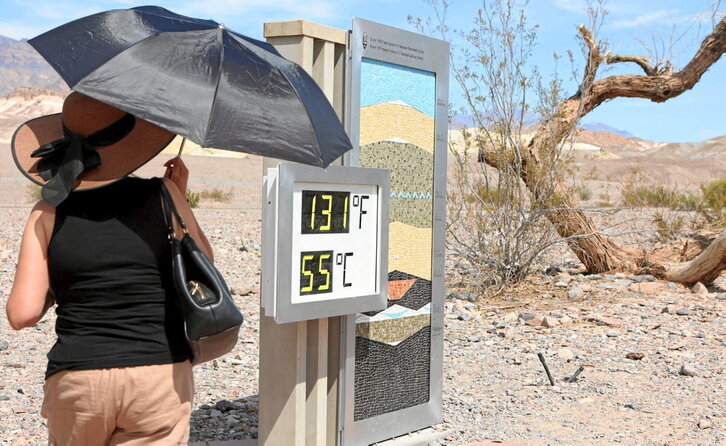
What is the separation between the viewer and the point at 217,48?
107 inches

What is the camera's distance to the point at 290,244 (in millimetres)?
3725

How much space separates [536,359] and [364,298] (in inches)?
125

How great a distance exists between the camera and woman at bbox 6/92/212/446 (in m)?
2.34

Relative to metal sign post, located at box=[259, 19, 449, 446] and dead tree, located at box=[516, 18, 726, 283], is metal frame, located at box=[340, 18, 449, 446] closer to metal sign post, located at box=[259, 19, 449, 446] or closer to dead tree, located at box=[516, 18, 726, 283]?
metal sign post, located at box=[259, 19, 449, 446]

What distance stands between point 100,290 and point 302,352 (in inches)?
70.2

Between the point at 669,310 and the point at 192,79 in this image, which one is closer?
the point at 192,79

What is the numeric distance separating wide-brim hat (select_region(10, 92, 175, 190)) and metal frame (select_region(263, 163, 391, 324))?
1133mm

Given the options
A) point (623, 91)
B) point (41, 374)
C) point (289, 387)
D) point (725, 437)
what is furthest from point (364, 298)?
point (623, 91)

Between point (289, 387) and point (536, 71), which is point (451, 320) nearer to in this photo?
point (536, 71)

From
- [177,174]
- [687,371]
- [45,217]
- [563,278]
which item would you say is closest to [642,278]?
[563,278]

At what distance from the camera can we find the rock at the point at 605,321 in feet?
26.4

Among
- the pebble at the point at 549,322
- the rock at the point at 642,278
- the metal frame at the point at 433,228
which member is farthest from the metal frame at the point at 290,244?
the rock at the point at 642,278

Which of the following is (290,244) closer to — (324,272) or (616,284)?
(324,272)

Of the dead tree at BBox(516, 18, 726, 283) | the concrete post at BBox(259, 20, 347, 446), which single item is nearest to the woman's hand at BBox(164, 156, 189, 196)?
the concrete post at BBox(259, 20, 347, 446)
